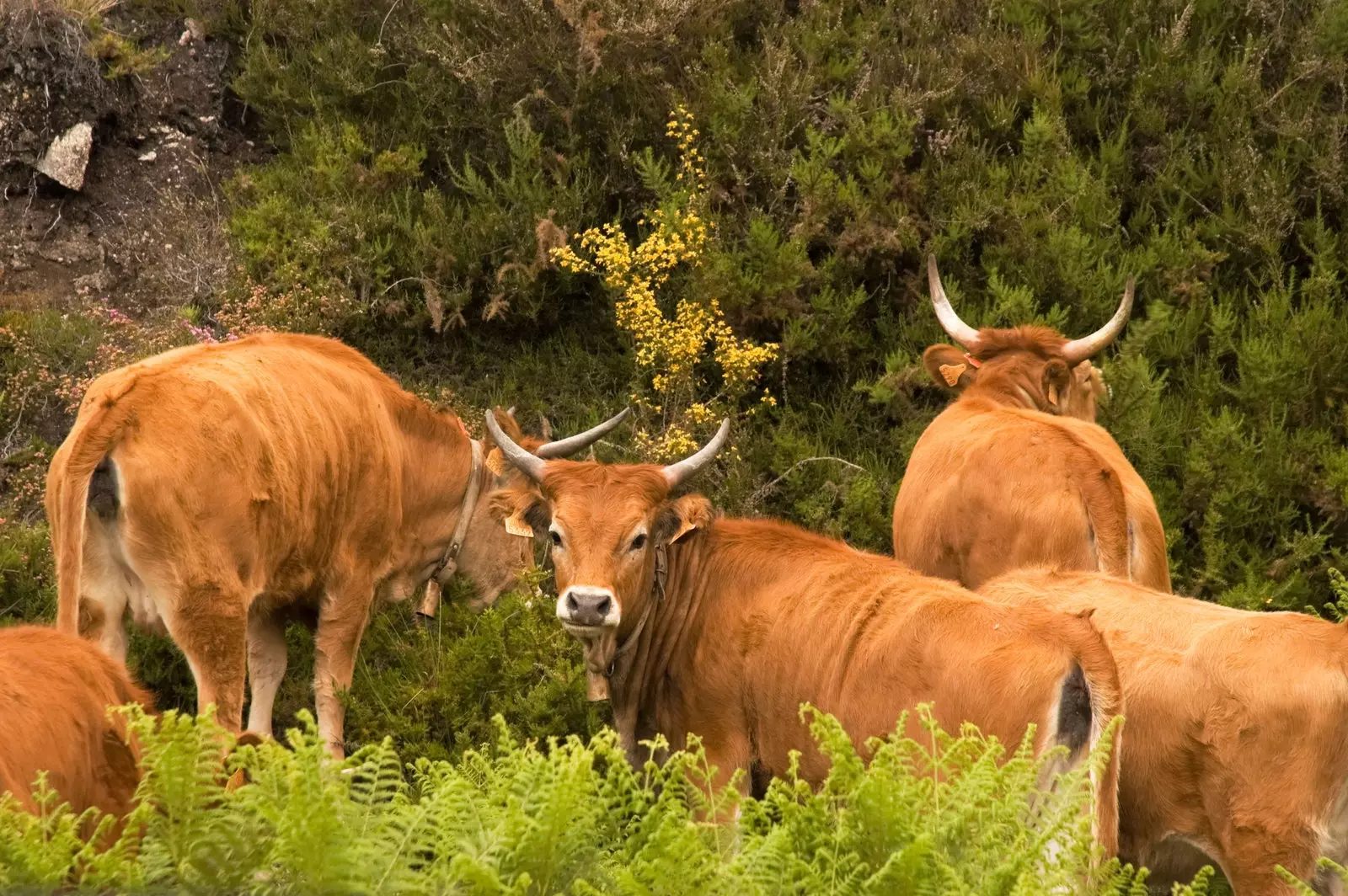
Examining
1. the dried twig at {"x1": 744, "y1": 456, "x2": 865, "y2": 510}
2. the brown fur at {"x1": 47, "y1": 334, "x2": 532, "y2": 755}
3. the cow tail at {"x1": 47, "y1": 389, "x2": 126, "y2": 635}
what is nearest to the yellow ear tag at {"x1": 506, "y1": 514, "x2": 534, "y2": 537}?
the brown fur at {"x1": 47, "y1": 334, "x2": 532, "y2": 755}

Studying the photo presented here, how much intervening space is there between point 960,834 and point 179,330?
8.19m

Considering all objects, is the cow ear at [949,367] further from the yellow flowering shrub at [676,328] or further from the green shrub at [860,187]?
the yellow flowering shrub at [676,328]

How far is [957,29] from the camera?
42.0ft

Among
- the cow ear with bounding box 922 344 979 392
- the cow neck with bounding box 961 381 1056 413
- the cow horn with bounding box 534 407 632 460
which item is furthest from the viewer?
the cow ear with bounding box 922 344 979 392

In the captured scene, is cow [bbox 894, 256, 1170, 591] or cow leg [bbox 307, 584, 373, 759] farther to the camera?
cow leg [bbox 307, 584, 373, 759]

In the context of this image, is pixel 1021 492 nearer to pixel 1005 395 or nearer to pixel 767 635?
pixel 1005 395

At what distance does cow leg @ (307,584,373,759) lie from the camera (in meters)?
8.16

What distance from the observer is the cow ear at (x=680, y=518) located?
6969mm

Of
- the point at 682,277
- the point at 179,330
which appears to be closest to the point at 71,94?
the point at 179,330

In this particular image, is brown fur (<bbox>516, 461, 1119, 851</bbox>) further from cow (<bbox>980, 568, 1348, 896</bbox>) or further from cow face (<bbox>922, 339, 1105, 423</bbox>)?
cow face (<bbox>922, 339, 1105, 423</bbox>)

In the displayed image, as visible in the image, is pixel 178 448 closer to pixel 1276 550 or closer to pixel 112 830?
pixel 112 830

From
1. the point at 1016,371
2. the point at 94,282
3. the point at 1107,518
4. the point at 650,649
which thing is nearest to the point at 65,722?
the point at 650,649

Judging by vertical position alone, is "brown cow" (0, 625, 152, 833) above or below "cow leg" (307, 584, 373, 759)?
above

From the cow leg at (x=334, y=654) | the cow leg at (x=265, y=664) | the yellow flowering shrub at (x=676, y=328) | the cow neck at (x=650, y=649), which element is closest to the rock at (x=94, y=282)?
the yellow flowering shrub at (x=676, y=328)
